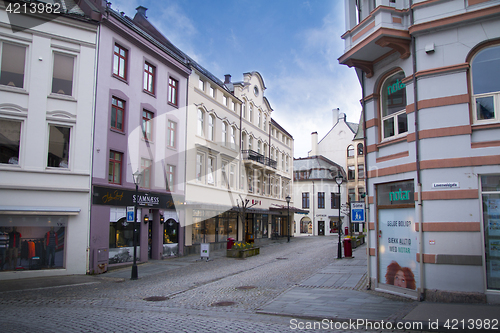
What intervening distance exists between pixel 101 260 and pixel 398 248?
13270 mm

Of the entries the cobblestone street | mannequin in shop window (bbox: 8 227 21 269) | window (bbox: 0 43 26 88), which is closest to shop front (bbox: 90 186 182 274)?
the cobblestone street

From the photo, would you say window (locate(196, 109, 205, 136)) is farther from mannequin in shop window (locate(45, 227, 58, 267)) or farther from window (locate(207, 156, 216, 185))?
mannequin in shop window (locate(45, 227, 58, 267))

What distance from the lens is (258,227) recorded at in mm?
37219

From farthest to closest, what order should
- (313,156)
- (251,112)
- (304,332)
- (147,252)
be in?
(313,156), (251,112), (147,252), (304,332)

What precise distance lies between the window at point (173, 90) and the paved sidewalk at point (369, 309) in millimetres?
15508

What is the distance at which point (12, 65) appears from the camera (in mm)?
16953

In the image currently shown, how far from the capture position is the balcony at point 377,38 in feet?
34.6

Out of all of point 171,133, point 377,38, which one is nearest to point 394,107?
point 377,38

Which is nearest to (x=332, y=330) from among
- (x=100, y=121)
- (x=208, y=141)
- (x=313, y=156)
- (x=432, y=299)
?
(x=432, y=299)

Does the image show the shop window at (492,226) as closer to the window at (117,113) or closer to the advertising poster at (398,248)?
the advertising poster at (398,248)

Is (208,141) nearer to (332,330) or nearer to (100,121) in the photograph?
(100,121)

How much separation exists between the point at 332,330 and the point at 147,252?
16.0 meters

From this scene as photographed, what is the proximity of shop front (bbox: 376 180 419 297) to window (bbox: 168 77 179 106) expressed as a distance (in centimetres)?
1626

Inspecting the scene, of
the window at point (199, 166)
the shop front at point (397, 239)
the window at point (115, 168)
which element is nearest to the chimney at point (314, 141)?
the window at point (199, 166)
